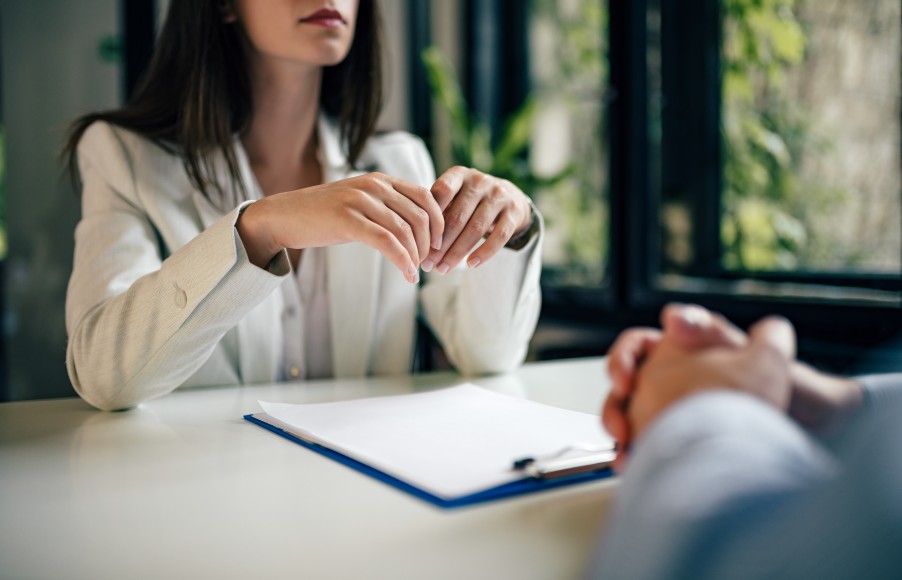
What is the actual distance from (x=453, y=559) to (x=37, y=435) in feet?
1.80

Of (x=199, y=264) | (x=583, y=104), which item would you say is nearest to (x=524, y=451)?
(x=199, y=264)

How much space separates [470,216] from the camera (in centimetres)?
91

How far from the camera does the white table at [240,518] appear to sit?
40 cm

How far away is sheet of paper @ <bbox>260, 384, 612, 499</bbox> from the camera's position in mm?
542

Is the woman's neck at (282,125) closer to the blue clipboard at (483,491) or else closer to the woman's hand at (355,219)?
the woman's hand at (355,219)

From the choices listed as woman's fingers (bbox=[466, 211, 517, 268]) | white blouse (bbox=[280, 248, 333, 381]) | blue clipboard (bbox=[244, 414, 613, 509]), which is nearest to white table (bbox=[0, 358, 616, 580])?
blue clipboard (bbox=[244, 414, 613, 509])

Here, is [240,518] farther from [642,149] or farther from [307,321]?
[642,149]

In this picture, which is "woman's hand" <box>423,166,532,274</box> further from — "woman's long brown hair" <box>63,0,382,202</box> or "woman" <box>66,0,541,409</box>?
"woman's long brown hair" <box>63,0,382,202</box>

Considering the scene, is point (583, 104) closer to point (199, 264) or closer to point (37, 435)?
point (199, 264)

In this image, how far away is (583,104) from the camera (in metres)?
2.46

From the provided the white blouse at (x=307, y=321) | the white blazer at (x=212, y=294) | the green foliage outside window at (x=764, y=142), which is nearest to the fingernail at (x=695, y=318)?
the white blazer at (x=212, y=294)

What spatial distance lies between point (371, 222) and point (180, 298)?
0.82 feet

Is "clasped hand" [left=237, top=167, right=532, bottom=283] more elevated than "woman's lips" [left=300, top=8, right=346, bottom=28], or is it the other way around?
"woman's lips" [left=300, top=8, right=346, bottom=28]

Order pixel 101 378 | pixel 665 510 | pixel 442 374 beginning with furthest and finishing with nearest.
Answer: pixel 442 374
pixel 101 378
pixel 665 510
